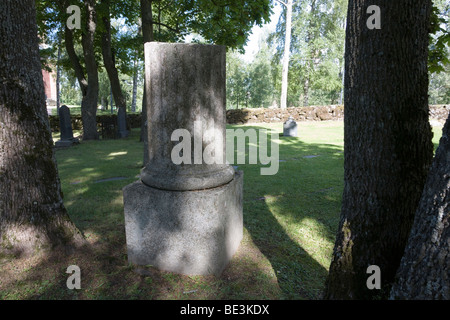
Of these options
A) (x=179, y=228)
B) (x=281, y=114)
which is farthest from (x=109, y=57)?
(x=179, y=228)

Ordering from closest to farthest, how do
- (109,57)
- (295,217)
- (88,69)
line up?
(295,217) < (88,69) < (109,57)

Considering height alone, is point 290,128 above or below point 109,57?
below

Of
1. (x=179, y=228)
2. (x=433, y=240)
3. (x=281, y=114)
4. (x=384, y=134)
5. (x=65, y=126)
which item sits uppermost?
(x=281, y=114)

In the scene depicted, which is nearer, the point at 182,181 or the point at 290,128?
the point at 182,181

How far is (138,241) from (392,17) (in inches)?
108

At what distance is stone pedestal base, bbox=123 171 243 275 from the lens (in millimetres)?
2676

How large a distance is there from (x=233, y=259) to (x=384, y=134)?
1973 millimetres

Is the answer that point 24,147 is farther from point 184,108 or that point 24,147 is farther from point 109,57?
point 109,57

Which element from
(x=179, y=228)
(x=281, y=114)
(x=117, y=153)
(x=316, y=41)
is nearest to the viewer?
(x=179, y=228)

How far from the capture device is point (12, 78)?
A: 8.78ft

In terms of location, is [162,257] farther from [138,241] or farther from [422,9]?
[422,9]

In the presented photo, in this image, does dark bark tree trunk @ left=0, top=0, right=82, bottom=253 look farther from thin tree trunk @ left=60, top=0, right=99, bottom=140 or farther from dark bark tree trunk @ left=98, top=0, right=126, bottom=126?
dark bark tree trunk @ left=98, top=0, right=126, bottom=126

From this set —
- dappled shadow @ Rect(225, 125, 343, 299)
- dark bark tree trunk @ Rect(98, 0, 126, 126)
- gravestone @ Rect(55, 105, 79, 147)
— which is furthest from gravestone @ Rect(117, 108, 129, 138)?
dappled shadow @ Rect(225, 125, 343, 299)

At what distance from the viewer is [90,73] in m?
13.0
